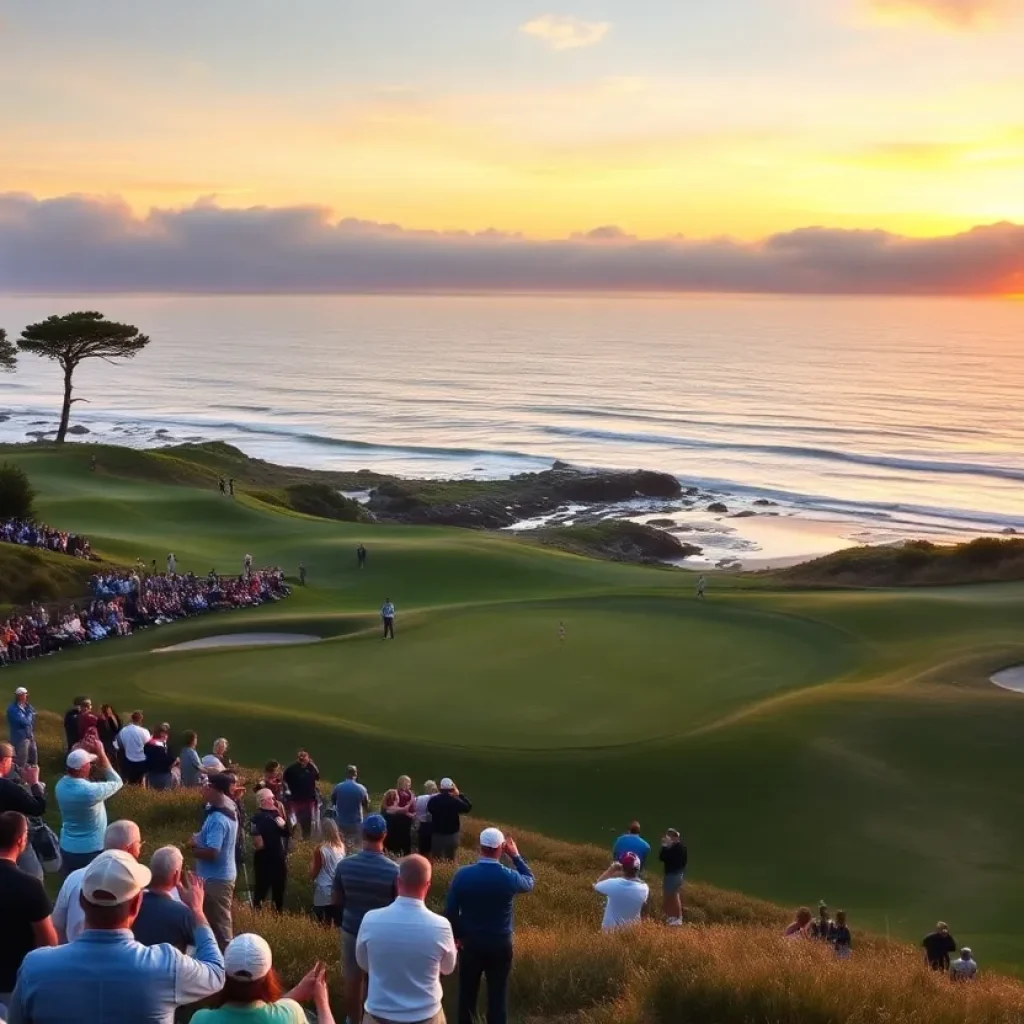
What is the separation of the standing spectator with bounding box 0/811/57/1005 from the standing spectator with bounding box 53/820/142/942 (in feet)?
0.68

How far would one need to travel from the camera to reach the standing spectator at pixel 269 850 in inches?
441

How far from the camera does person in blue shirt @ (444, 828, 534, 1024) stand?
26.3ft

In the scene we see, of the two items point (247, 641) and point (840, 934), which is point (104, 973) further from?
point (247, 641)

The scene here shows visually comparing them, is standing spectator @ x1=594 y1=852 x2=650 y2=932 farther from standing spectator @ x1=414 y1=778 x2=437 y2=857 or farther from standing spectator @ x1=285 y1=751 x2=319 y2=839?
standing spectator @ x1=285 y1=751 x2=319 y2=839

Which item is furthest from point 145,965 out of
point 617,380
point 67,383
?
point 617,380

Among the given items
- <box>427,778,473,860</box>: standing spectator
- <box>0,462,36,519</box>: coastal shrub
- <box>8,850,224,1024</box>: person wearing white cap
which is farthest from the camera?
<box>0,462,36,519</box>: coastal shrub

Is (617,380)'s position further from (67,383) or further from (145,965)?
(145,965)

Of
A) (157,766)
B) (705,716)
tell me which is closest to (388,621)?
(705,716)

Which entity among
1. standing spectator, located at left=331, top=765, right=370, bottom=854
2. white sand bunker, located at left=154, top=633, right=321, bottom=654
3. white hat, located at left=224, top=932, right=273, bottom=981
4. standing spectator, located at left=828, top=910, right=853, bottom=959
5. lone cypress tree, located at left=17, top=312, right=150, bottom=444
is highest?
lone cypress tree, located at left=17, top=312, right=150, bottom=444

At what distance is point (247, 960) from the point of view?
206 inches

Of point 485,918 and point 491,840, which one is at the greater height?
point 491,840

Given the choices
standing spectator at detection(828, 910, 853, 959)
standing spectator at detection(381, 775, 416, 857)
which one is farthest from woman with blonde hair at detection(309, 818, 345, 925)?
standing spectator at detection(828, 910, 853, 959)

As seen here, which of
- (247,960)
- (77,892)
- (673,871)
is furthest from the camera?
(673,871)

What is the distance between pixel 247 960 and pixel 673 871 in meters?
9.86
